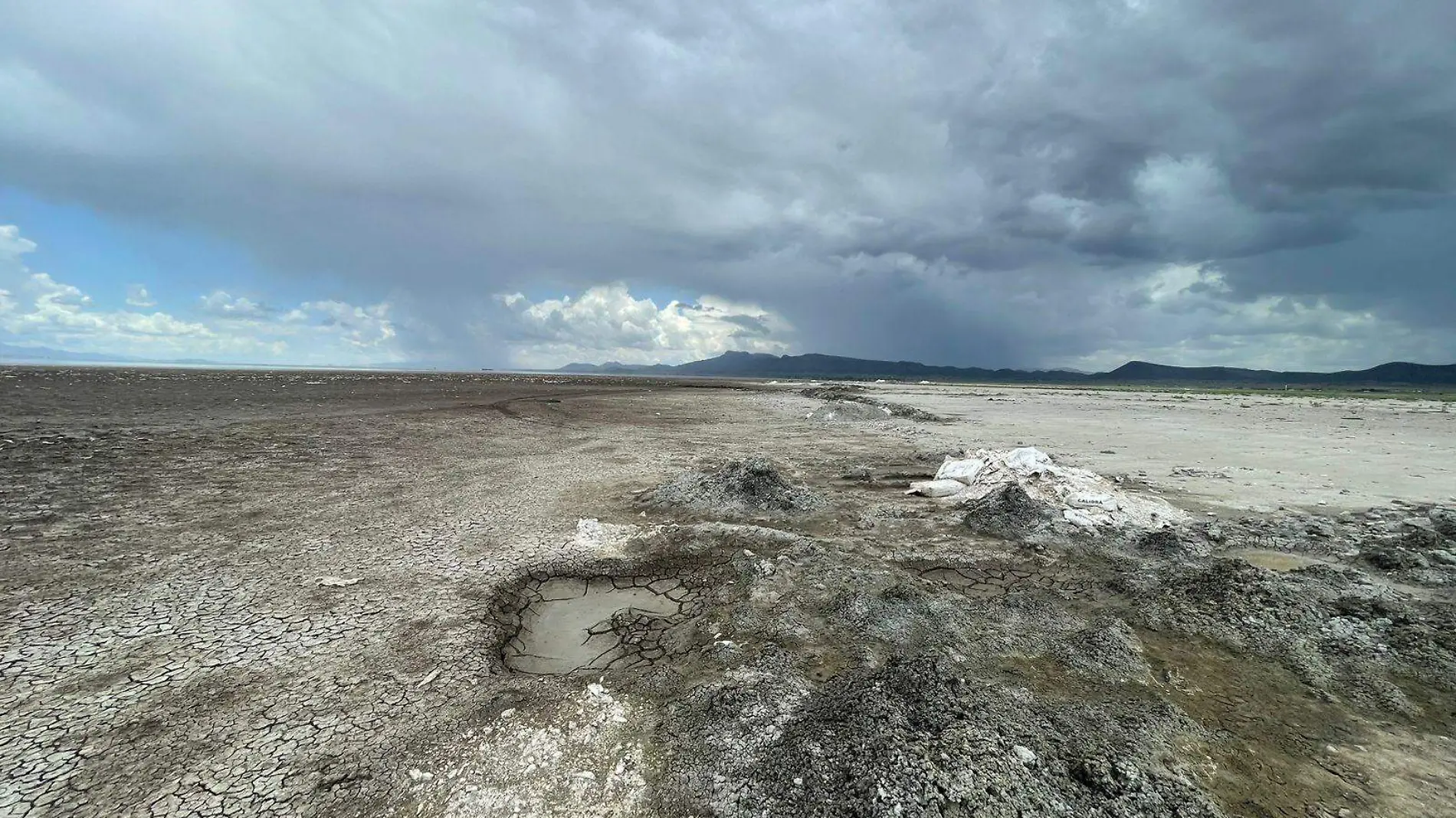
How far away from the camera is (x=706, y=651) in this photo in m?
5.12

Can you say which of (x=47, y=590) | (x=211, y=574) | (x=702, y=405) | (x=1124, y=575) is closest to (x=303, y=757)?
(x=211, y=574)

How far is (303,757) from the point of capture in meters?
3.64

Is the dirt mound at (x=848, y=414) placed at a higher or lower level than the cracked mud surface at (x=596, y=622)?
higher

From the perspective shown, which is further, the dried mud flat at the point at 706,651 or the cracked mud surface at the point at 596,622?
the cracked mud surface at the point at 596,622

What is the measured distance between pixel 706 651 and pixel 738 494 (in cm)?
513

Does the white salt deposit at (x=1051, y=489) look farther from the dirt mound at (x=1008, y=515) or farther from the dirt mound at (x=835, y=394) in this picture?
the dirt mound at (x=835, y=394)

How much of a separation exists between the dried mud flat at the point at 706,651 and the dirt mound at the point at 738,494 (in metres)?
0.08

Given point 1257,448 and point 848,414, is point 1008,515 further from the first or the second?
point 848,414

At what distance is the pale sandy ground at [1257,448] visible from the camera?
37.7 ft

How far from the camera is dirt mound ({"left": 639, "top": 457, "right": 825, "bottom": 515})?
32.6ft

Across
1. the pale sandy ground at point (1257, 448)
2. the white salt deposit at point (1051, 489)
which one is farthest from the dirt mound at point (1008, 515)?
the pale sandy ground at point (1257, 448)

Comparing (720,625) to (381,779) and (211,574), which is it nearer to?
(381,779)

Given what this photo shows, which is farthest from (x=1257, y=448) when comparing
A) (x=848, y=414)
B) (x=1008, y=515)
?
(x=848, y=414)

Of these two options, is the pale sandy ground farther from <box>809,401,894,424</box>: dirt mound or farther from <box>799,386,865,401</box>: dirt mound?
<box>799,386,865,401</box>: dirt mound
